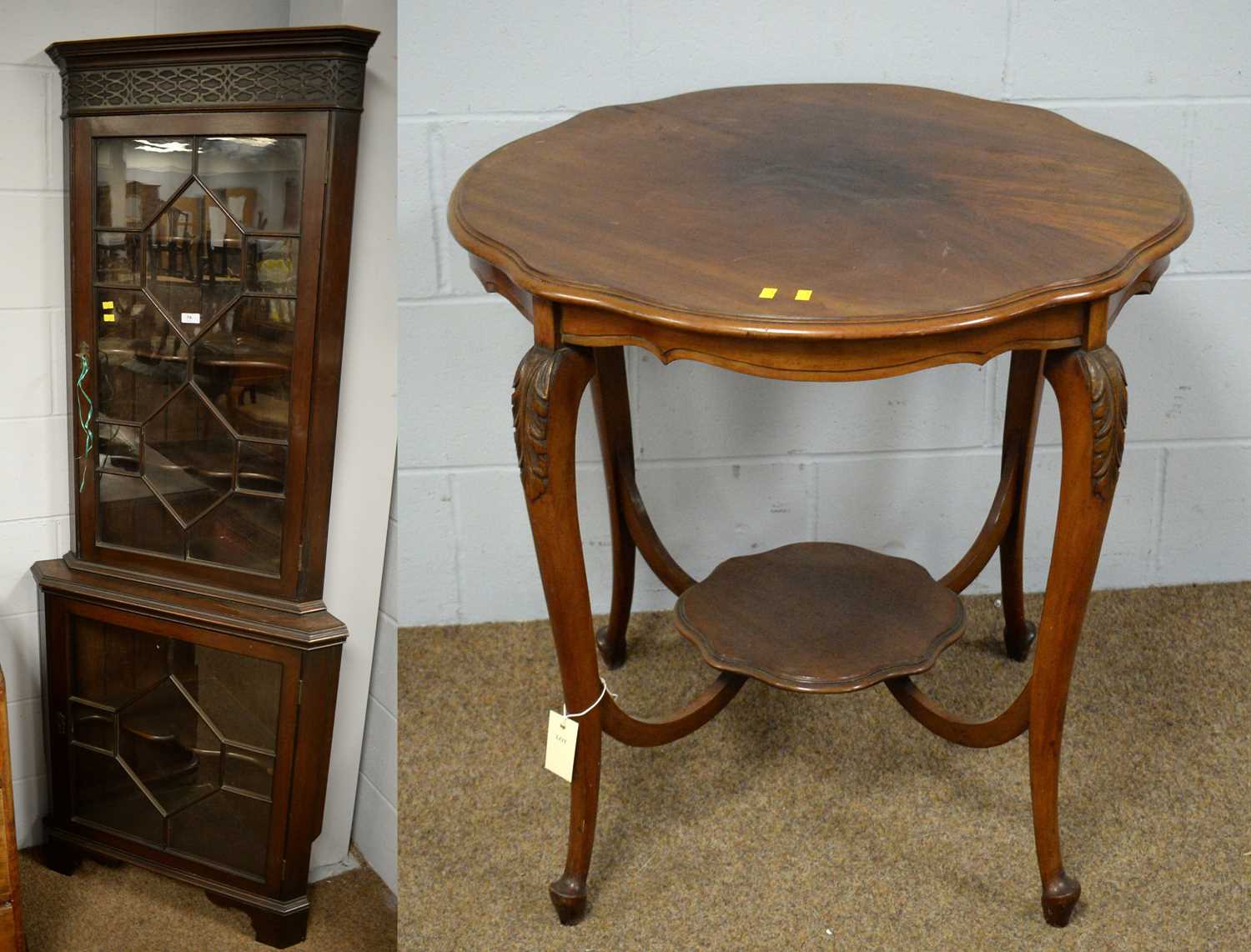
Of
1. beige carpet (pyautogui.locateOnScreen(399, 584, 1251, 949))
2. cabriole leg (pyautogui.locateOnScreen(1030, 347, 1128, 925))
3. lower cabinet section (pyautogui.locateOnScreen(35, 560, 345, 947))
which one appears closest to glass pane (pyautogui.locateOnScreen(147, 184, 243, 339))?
lower cabinet section (pyautogui.locateOnScreen(35, 560, 345, 947))

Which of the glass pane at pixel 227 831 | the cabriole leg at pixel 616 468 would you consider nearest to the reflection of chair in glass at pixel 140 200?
the cabriole leg at pixel 616 468

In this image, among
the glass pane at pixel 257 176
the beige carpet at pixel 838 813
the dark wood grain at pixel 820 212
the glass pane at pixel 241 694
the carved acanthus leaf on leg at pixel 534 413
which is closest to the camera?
the dark wood grain at pixel 820 212

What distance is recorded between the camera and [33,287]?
2285 millimetres

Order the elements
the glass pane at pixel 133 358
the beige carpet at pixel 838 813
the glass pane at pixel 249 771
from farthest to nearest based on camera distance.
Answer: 1. the glass pane at pixel 249 771
2. the glass pane at pixel 133 358
3. the beige carpet at pixel 838 813

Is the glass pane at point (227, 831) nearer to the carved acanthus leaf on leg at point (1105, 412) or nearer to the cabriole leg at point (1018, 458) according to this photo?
the cabriole leg at point (1018, 458)

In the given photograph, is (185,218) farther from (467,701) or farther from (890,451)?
(890,451)

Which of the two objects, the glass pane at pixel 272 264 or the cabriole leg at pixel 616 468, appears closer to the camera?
the cabriole leg at pixel 616 468

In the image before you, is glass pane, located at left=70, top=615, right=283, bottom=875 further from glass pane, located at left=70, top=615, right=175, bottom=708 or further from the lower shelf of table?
the lower shelf of table

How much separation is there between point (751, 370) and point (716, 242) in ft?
0.56

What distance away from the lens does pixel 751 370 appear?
1.05 m

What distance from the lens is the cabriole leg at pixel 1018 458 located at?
170 centimetres

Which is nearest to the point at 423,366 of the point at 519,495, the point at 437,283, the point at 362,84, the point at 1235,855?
the point at 437,283

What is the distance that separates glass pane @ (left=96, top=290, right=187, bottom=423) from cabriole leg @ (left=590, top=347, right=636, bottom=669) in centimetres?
103

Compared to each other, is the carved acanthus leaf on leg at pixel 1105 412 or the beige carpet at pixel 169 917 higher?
the carved acanthus leaf on leg at pixel 1105 412
